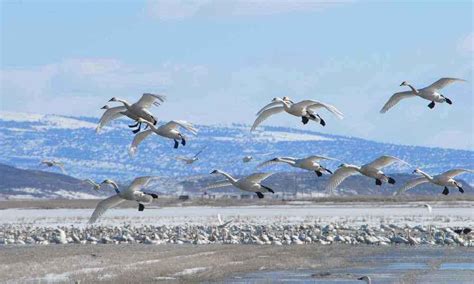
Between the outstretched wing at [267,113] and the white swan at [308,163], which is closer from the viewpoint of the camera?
the white swan at [308,163]

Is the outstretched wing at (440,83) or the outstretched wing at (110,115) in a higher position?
the outstretched wing at (440,83)

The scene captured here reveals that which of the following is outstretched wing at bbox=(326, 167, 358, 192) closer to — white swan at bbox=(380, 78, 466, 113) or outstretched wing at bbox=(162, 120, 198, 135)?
white swan at bbox=(380, 78, 466, 113)

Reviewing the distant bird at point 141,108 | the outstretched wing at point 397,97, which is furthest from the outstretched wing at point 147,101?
the outstretched wing at point 397,97

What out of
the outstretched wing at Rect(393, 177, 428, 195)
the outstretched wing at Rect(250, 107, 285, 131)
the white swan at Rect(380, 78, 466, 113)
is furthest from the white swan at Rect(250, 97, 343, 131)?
the outstretched wing at Rect(393, 177, 428, 195)

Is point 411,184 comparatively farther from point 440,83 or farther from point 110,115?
point 110,115

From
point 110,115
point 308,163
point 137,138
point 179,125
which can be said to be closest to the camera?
point 179,125

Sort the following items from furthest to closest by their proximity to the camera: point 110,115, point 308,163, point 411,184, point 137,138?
point 411,184
point 110,115
point 137,138
point 308,163

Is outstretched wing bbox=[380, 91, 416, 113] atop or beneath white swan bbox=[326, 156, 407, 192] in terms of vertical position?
atop

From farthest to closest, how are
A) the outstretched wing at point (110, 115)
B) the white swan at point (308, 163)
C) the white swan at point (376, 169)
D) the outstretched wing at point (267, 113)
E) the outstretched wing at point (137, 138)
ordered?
the outstretched wing at point (267, 113), the outstretched wing at point (110, 115), the outstretched wing at point (137, 138), the white swan at point (308, 163), the white swan at point (376, 169)

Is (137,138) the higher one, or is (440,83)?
(440,83)

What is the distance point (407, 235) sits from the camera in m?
49.6

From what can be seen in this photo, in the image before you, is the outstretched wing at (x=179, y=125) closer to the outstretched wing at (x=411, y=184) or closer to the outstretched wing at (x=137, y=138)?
the outstretched wing at (x=137, y=138)

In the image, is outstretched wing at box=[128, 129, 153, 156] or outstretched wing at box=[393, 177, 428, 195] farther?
outstretched wing at box=[393, 177, 428, 195]

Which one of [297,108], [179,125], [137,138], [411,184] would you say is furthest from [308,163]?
[137,138]
